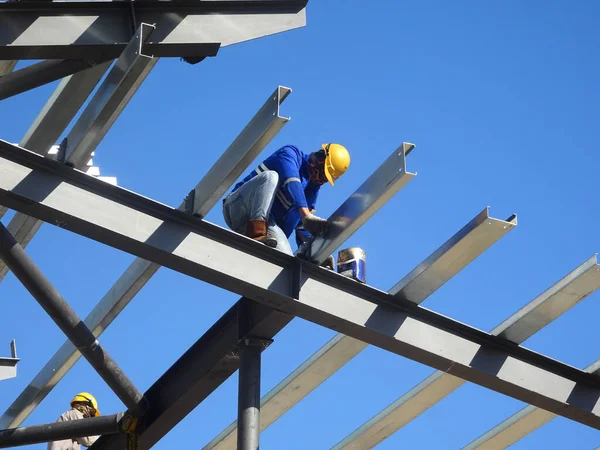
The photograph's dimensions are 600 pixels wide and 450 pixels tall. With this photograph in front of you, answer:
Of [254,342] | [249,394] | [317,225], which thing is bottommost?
[249,394]

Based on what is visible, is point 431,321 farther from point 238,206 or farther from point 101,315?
point 101,315

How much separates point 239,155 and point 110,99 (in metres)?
0.95

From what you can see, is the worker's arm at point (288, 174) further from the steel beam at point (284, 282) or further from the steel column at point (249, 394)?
the steel column at point (249, 394)

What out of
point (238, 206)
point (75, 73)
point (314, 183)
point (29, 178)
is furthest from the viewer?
point (314, 183)

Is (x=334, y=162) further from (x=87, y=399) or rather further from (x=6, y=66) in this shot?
(x=87, y=399)

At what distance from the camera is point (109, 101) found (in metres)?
7.29

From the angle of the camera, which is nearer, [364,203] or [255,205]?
[364,203]

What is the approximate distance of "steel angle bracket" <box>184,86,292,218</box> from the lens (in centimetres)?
730

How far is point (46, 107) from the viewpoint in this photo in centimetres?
909

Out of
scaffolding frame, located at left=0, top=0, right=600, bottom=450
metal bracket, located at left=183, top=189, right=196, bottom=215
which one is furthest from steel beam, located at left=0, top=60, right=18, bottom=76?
metal bracket, located at left=183, top=189, right=196, bottom=215

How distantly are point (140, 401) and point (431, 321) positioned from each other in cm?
260

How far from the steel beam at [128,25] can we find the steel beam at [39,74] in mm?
177

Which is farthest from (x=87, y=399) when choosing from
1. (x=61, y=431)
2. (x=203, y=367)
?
(x=203, y=367)

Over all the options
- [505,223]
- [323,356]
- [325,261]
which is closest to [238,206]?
[325,261]
